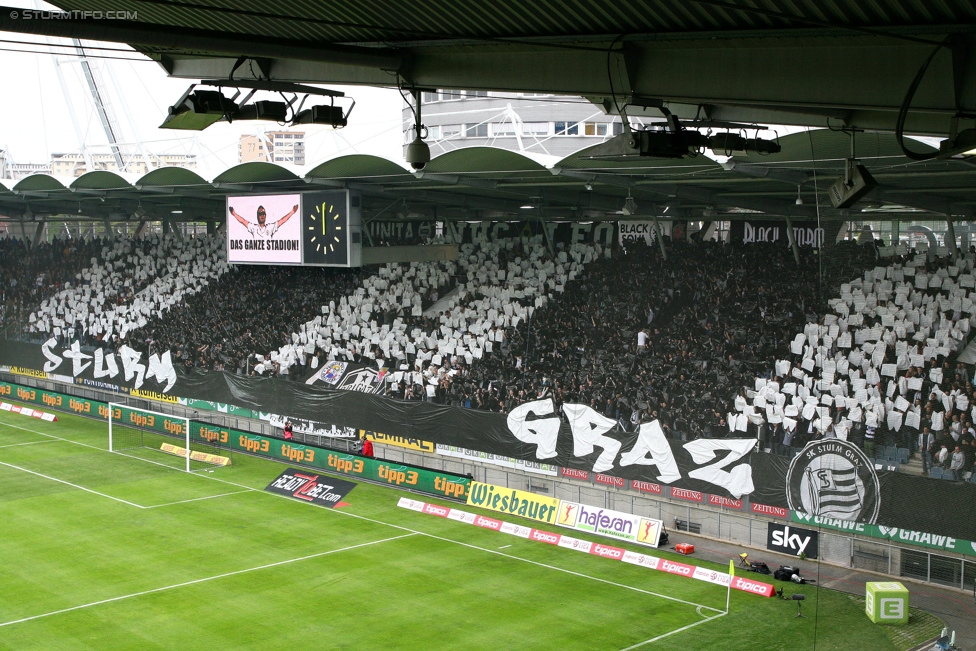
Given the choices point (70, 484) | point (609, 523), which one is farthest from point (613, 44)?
point (70, 484)

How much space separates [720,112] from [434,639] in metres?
10.8

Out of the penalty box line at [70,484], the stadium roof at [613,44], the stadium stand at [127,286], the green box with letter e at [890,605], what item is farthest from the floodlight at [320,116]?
the stadium stand at [127,286]

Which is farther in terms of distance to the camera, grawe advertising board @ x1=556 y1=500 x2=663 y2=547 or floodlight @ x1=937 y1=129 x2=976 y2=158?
grawe advertising board @ x1=556 y1=500 x2=663 y2=547

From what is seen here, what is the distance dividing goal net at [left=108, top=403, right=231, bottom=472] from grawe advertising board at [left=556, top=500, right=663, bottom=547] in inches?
529

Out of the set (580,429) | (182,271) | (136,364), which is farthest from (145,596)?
(182,271)

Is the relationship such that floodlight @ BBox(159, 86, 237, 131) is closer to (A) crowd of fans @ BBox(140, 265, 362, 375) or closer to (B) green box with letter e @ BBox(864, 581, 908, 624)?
(B) green box with letter e @ BBox(864, 581, 908, 624)

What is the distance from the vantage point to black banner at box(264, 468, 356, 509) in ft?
95.8

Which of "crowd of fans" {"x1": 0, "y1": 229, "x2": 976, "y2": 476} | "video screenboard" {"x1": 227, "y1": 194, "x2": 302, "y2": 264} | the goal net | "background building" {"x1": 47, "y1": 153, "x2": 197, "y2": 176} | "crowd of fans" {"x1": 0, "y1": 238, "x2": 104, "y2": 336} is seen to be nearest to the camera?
"crowd of fans" {"x1": 0, "y1": 229, "x2": 976, "y2": 476}

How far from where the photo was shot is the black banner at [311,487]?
2920 cm

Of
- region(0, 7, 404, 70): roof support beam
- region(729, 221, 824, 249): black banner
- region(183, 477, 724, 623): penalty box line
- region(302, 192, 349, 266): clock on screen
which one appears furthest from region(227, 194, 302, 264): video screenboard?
region(0, 7, 404, 70): roof support beam

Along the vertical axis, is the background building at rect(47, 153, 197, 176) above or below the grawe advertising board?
above

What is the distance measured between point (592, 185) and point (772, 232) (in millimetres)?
6516

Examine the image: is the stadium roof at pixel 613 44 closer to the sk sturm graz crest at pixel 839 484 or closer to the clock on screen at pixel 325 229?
the sk sturm graz crest at pixel 839 484

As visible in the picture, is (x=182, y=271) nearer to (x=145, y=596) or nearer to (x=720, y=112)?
(x=145, y=596)
